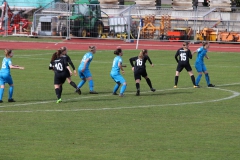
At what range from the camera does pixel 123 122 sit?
16703 mm

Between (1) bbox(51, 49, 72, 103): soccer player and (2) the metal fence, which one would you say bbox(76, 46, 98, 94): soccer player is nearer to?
(1) bbox(51, 49, 72, 103): soccer player

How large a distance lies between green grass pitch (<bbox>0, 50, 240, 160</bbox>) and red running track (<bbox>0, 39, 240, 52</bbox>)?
15.4 m

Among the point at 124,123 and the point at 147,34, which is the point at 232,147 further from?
the point at 147,34

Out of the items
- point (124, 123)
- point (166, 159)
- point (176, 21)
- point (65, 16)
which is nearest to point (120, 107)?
point (124, 123)

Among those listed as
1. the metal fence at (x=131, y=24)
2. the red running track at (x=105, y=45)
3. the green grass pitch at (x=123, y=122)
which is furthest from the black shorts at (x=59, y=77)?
the metal fence at (x=131, y=24)

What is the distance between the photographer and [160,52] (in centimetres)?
4006

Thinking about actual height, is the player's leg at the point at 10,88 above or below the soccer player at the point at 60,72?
below

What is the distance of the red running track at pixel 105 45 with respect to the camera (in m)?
42.7

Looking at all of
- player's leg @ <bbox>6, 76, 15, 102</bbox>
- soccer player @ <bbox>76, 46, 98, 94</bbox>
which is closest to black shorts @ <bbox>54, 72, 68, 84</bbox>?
player's leg @ <bbox>6, 76, 15, 102</bbox>

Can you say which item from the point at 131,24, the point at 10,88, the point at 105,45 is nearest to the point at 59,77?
the point at 10,88

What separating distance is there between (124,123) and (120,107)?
2704mm

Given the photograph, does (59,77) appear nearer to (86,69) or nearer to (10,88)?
(10,88)

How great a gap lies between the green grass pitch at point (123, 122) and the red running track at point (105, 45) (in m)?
15.4

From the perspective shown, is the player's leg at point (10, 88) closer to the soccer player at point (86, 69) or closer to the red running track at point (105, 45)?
the soccer player at point (86, 69)
